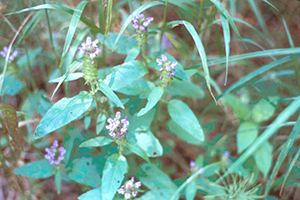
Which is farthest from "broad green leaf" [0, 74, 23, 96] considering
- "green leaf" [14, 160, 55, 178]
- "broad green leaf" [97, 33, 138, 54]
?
"broad green leaf" [97, 33, 138, 54]

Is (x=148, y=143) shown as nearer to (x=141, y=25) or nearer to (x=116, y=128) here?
(x=116, y=128)

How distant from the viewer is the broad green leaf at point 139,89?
1355mm

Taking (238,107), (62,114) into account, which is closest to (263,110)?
(238,107)

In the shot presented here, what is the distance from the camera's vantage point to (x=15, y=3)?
1.68 meters

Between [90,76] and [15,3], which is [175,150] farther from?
[15,3]

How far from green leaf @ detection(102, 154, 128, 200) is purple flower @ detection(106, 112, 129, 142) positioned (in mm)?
86

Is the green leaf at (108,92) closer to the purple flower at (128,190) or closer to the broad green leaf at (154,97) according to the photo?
the broad green leaf at (154,97)

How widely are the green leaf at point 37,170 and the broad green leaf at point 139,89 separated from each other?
18.7 inches

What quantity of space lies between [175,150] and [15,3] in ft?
4.03

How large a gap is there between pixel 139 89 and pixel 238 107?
0.54m

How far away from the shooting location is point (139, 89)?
1370mm

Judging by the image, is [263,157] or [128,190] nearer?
[128,190]

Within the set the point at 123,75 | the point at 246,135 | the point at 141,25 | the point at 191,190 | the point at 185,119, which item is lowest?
the point at 191,190

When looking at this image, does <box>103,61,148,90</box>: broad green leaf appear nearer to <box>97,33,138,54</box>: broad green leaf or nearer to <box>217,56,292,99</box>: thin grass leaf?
<box>97,33,138,54</box>: broad green leaf
